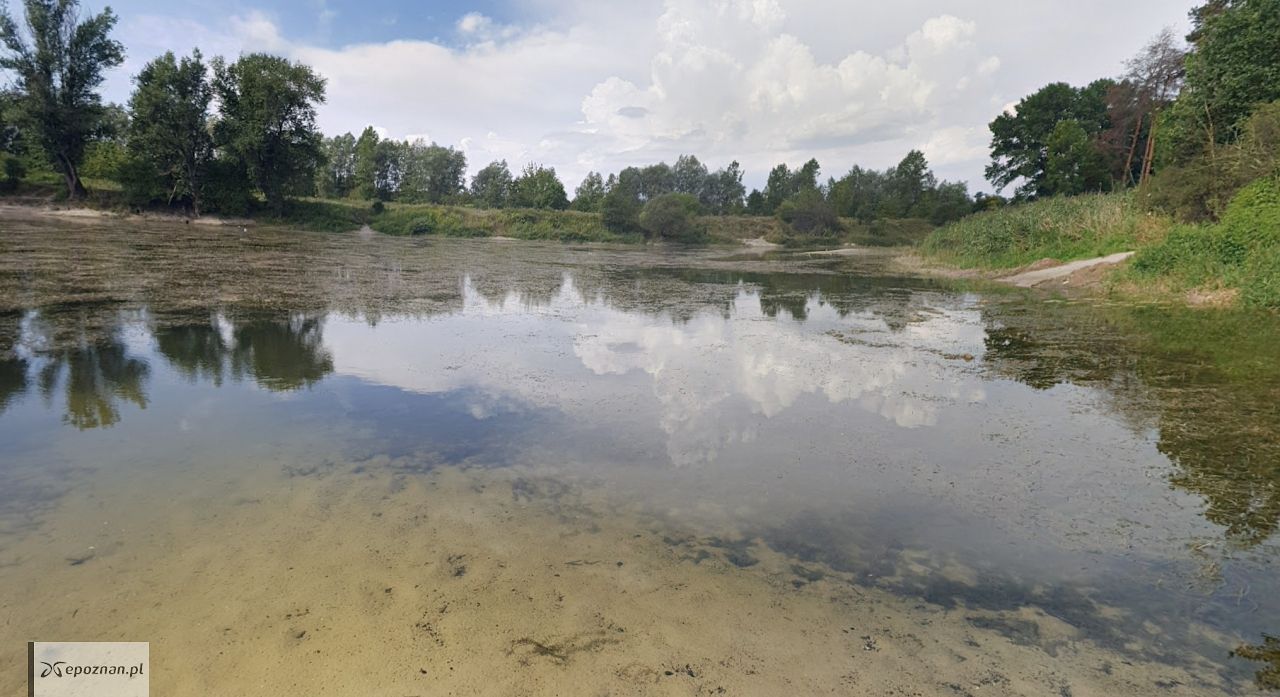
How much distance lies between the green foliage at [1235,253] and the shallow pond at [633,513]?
3938mm

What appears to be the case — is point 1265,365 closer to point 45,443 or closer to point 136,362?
point 45,443

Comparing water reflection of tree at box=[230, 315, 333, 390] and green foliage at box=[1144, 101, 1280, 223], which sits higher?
green foliage at box=[1144, 101, 1280, 223]

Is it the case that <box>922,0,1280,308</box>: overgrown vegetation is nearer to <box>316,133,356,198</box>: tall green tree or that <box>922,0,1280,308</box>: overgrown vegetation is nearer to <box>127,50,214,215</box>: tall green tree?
<box>127,50,214,215</box>: tall green tree

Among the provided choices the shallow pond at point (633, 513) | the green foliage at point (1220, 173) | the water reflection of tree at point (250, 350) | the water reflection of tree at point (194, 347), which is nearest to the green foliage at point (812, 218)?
the green foliage at point (1220, 173)

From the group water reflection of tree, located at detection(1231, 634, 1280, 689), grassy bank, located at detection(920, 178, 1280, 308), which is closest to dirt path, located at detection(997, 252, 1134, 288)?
grassy bank, located at detection(920, 178, 1280, 308)

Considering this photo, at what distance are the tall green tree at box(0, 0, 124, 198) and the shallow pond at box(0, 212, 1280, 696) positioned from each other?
3587 cm

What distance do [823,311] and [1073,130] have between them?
44230 mm

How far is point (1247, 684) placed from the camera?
2.29m

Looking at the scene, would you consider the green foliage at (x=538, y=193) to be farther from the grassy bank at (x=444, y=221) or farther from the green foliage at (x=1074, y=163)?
the green foliage at (x=1074, y=163)

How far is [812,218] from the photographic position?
2537 inches

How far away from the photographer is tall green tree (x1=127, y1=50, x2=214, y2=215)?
1329 inches

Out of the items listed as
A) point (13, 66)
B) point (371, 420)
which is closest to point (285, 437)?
point (371, 420)

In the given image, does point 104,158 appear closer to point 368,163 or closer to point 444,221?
point 444,221

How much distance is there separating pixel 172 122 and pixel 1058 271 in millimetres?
45518
